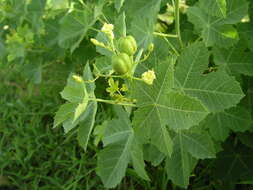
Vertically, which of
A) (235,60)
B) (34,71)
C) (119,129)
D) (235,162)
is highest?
(235,60)

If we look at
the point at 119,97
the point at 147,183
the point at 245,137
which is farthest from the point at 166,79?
the point at 147,183

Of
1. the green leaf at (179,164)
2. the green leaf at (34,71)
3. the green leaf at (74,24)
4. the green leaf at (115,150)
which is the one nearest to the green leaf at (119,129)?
the green leaf at (115,150)

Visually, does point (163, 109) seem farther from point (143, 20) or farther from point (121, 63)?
point (143, 20)

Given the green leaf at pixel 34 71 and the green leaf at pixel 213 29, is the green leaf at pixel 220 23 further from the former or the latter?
the green leaf at pixel 34 71

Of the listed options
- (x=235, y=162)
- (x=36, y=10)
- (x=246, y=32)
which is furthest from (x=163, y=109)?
(x=36, y=10)

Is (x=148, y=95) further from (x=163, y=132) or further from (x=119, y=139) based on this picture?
(x=119, y=139)

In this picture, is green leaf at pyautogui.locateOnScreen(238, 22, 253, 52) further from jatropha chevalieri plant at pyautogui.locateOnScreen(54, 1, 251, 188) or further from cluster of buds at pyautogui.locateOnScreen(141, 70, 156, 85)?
cluster of buds at pyautogui.locateOnScreen(141, 70, 156, 85)

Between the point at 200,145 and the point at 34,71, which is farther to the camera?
the point at 34,71
